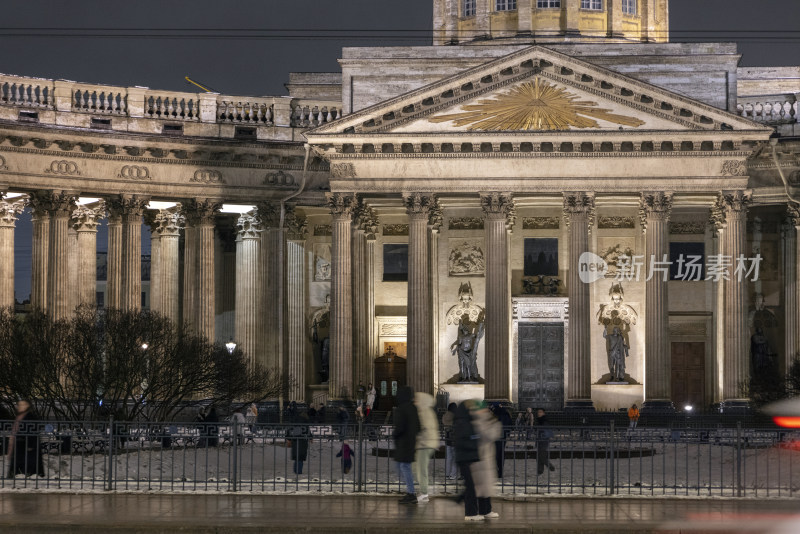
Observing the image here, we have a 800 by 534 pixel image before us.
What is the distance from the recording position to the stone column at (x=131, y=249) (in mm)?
52188

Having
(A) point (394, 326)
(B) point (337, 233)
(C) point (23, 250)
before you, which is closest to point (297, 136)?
(B) point (337, 233)

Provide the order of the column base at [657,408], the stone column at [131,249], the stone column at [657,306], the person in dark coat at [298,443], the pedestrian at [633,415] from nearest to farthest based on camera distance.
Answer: the person in dark coat at [298,443], the pedestrian at [633,415], the column base at [657,408], the stone column at [657,306], the stone column at [131,249]

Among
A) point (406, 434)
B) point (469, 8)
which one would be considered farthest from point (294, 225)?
point (406, 434)

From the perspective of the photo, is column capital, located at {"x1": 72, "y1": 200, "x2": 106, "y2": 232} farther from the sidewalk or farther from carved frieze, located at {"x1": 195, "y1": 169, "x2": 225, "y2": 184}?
the sidewalk

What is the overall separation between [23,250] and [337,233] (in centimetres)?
5887

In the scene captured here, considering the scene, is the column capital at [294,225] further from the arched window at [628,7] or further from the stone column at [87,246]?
the arched window at [628,7]

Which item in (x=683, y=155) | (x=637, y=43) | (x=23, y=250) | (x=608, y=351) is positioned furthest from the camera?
(x=23, y=250)

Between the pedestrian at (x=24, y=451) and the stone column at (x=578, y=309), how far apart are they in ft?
85.6

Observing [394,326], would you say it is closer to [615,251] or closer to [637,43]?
[615,251]

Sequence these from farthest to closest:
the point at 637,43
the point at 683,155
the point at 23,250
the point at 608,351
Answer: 1. the point at 23,250
2. the point at 637,43
3. the point at 608,351
4. the point at 683,155

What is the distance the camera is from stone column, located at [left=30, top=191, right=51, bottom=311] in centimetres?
5084

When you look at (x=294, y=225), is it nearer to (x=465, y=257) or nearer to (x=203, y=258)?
(x=203, y=258)

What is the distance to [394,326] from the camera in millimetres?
57719

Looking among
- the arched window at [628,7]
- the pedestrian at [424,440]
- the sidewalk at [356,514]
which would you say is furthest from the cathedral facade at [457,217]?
the sidewalk at [356,514]
